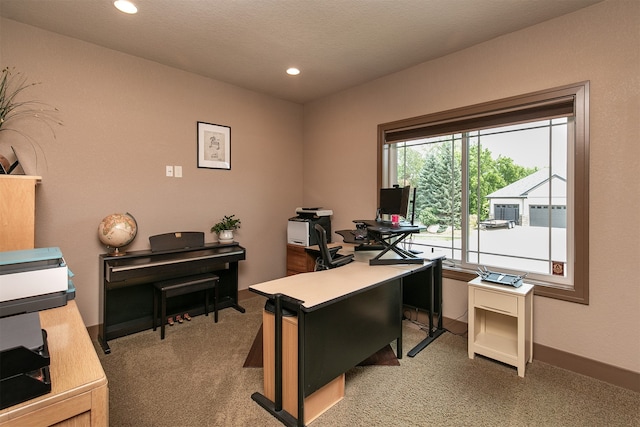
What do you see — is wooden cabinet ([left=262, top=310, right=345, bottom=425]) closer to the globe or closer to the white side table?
the white side table

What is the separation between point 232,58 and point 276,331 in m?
2.62

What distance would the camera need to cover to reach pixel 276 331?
1.79 metres

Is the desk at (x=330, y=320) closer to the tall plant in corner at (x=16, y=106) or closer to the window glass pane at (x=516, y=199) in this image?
the window glass pane at (x=516, y=199)

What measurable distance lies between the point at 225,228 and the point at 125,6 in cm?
220

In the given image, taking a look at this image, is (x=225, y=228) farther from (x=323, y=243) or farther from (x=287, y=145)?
(x=323, y=243)

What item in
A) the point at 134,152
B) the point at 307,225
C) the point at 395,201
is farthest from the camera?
the point at 307,225

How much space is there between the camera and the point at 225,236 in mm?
3584

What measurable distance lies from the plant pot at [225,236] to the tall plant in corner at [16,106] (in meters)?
1.74

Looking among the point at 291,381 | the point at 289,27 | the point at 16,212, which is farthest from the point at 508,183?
the point at 16,212

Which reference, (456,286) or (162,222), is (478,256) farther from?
(162,222)

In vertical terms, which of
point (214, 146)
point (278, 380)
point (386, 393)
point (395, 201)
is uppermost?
point (214, 146)

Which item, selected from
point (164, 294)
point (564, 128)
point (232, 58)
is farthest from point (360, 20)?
point (164, 294)

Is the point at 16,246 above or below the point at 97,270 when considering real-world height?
above

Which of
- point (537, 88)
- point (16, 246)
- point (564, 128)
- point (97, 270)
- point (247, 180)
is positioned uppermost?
point (537, 88)
